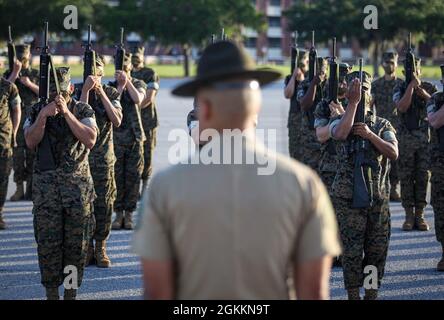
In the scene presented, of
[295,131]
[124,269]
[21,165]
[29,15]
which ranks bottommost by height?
[124,269]

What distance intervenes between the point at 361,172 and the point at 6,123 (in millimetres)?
5523

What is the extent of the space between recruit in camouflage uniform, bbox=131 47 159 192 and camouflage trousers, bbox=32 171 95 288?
504 cm

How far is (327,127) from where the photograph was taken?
26.3 feet

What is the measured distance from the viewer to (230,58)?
372cm

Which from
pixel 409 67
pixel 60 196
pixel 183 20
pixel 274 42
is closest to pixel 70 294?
pixel 60 196

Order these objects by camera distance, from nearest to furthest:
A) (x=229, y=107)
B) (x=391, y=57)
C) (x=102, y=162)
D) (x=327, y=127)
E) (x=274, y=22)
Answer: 1. (x=229, y=107)
2. (x=327, y=127)
3. (x=102, y=162)
4. (x=391, y=57)
5. (x=274, y=22)

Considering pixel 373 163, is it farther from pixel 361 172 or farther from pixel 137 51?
pixel 137 51

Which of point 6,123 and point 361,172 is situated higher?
point 6,123

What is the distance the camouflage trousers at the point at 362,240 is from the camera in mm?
7426

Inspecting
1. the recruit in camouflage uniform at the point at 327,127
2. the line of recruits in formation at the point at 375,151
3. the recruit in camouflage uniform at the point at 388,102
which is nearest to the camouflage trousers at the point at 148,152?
the line of recruits in formation at the point at 375,151

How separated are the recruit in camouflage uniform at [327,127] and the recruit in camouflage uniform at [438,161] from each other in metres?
0.90
